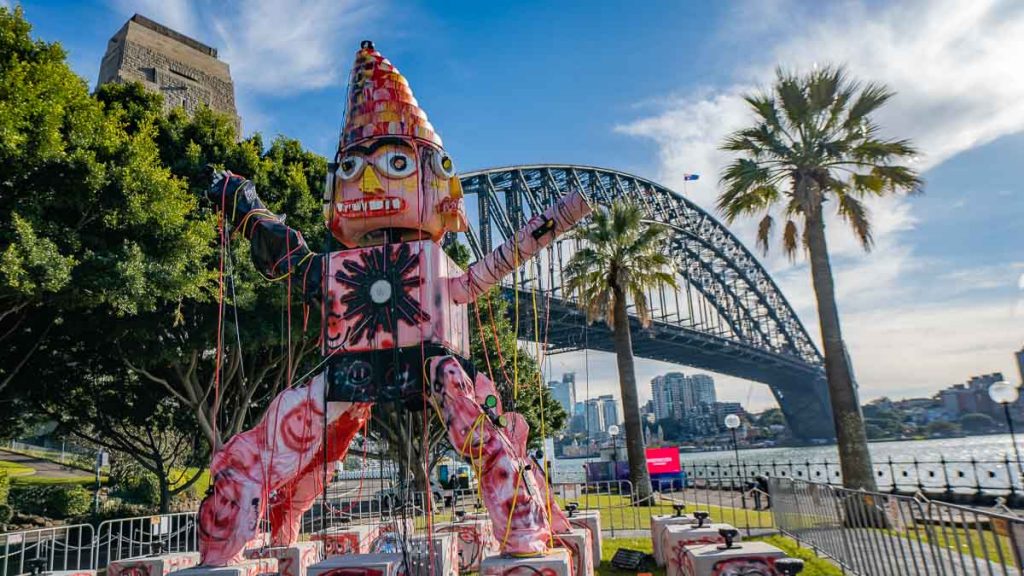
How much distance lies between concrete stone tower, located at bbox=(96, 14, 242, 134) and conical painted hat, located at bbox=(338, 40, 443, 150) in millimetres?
27600

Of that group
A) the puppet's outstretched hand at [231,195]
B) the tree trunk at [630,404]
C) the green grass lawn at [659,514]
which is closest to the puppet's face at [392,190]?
the puppet's outstretched hand at [231,195]

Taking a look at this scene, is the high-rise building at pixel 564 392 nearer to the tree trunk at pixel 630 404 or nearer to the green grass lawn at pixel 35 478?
the tree trunk at pixel 630 404

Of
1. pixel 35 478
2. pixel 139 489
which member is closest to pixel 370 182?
pixel 139 489

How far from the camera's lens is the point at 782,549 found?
8227mm

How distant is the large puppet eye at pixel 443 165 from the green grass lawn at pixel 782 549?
5226 mm

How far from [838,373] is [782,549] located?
201 inches

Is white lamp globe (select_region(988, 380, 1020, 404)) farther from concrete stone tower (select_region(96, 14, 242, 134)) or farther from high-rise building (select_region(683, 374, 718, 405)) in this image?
high-rise building (select_region(683, 374, 718, 405))

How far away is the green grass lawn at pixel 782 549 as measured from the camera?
761cm

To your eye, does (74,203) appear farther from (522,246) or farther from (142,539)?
(522,246)

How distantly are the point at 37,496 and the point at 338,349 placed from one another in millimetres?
18952

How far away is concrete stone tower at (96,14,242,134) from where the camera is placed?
3284 cm

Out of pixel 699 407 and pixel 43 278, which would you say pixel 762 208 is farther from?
pixel 699 407

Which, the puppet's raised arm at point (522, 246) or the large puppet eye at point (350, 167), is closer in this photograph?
the puppet's raised arm at point (522, 246)

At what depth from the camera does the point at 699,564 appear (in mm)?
5699
